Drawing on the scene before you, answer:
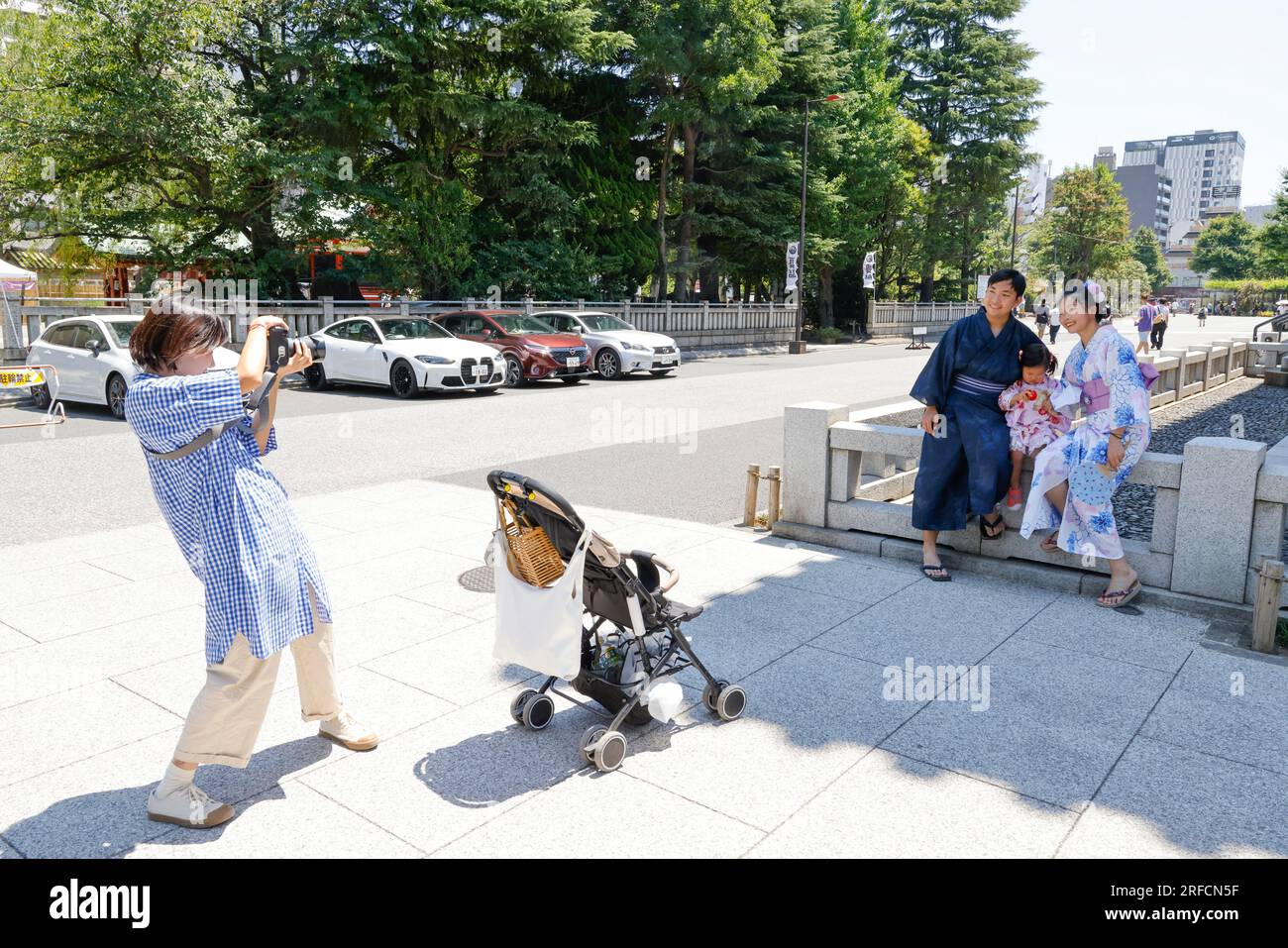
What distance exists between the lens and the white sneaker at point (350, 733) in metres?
3.83

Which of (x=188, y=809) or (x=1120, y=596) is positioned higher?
(x=1120, y=596)

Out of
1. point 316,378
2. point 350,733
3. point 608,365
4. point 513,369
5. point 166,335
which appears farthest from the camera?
point 608,365

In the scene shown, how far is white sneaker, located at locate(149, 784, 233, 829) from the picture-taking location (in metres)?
3.25

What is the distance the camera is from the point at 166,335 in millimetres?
3166

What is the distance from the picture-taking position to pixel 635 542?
7.25 metres

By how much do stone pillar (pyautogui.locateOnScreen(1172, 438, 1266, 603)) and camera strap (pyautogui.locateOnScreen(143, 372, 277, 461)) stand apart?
15.8 feet

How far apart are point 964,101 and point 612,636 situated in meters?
50.8

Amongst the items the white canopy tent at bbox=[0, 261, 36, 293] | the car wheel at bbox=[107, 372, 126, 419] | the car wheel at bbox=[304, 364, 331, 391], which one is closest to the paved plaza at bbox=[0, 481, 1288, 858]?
the car wheel at bbox=[107, 372, 126, 419]

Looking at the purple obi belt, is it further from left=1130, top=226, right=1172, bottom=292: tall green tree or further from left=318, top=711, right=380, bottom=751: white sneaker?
left=1130, top=226, right=1172, bottom=292: tall green tree

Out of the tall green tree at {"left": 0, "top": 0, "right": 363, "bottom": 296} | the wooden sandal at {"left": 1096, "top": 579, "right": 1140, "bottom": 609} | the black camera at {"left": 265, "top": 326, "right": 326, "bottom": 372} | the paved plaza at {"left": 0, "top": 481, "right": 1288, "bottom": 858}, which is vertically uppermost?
the tall green tree at {"left": 0, "top": 0, "right": 363, "bottom": 296}

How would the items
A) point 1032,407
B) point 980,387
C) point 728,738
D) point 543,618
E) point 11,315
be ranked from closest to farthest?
1. point 543,618
2. point 728,738
3. point 1032,407
4. point 980,387
5. point 11,315

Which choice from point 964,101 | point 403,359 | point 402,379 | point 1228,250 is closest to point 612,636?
point 403,359

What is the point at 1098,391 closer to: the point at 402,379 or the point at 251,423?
the point at 251,423

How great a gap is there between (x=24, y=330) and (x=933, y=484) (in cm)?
2006
